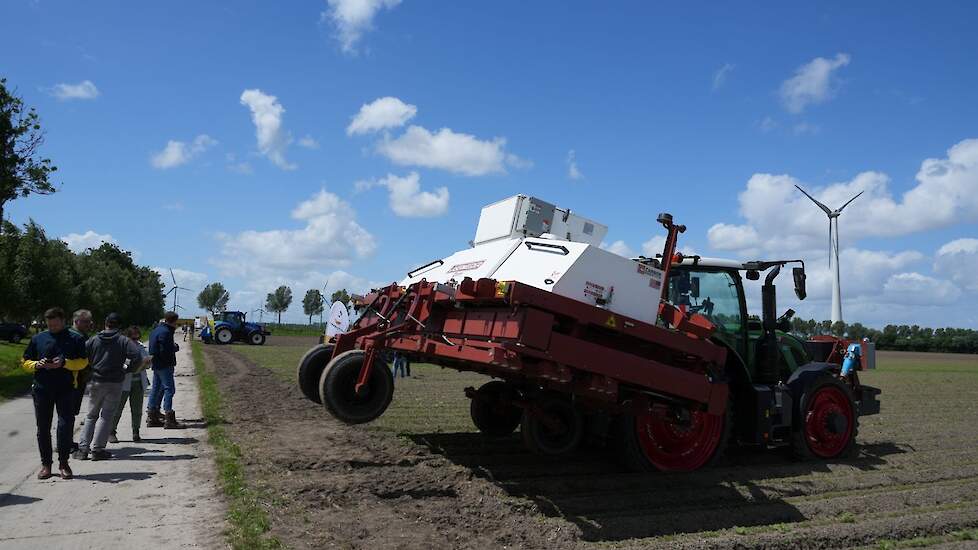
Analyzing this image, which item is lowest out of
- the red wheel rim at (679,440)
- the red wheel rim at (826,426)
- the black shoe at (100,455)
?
the black shoe at (100,455)

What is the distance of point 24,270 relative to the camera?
31984mm

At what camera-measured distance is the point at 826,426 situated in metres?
9.12

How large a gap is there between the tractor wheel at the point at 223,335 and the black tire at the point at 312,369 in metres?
→ 40.5

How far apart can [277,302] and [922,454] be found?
126m

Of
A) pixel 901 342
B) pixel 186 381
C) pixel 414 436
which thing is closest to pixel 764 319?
pixel 414 436

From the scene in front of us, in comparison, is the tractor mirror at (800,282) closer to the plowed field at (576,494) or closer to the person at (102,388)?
Result: the plowed field at (576,494)

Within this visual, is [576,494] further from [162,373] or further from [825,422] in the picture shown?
[162,373]

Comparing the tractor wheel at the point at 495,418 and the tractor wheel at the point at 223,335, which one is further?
the tractor wheel at the point at 223,335

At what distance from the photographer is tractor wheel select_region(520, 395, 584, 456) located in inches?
301

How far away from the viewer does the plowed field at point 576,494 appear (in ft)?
18.3

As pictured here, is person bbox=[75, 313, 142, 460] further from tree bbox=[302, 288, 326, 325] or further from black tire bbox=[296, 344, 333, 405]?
tree bbox=[302, 288, 326, 325]

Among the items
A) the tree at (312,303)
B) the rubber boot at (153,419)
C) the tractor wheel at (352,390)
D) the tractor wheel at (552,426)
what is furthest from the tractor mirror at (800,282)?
the tree at (312,303)

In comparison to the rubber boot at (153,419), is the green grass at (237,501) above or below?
below

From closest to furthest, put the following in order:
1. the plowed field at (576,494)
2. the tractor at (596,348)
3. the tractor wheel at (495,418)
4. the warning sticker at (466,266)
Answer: the plowed field at (576,494), the tractor at (596,348), the warning sticker at (466,266), the tractor wheel at (495,418)
